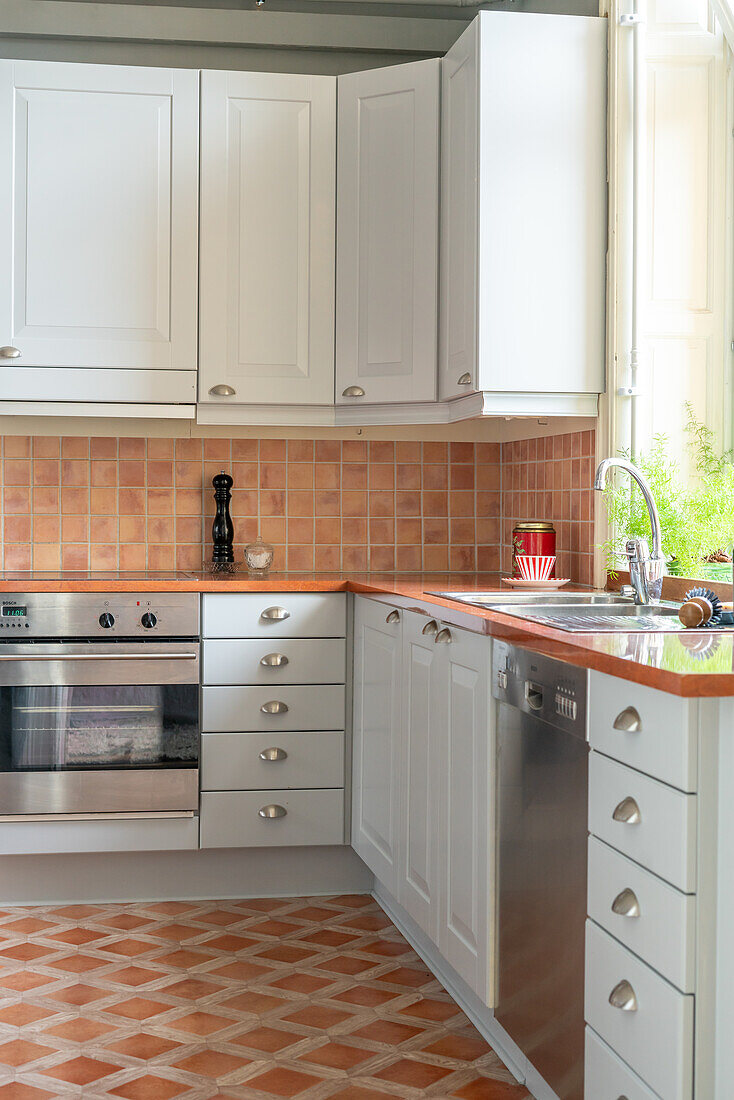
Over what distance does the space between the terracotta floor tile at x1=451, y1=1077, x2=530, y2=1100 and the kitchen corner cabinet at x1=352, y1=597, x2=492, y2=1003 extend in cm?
17

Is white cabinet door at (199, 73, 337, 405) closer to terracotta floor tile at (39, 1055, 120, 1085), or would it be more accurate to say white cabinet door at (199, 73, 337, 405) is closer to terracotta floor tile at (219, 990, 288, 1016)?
terracotta floor tile at (219, 990, 288, 1016)

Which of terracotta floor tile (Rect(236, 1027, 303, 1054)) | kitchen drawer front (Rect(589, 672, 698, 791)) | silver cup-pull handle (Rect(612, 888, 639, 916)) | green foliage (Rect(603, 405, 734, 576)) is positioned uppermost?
green foliage (Rect(603, 405, 734, 576))

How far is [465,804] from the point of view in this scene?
2279 millimetres

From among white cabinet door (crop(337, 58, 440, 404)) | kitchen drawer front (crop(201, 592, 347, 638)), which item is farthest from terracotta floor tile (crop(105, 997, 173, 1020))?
white cabinet door (crop(337, 58, 440, 404))

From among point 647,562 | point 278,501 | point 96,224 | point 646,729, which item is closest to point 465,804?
point 647,562

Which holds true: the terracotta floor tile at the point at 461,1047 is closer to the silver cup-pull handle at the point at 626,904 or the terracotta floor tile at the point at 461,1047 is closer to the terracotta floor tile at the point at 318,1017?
the terracotta floor tile at the point at 318,1017

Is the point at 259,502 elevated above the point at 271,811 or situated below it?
above

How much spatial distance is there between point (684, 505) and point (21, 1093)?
1819mm

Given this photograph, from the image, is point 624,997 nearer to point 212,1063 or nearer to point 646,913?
point 646,913

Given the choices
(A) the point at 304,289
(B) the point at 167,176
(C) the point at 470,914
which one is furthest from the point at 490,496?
(C) the point at 470,914

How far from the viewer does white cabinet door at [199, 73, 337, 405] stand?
3.37m

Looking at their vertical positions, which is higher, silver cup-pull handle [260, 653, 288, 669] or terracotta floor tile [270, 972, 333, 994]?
silver cup-pull handle [260, 653, 288, 669]

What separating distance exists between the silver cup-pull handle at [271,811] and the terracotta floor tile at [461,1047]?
3.20ft

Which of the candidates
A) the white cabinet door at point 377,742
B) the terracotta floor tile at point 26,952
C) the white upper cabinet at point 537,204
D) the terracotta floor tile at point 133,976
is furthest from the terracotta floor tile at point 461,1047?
the white upper cabinet at point 537,204
